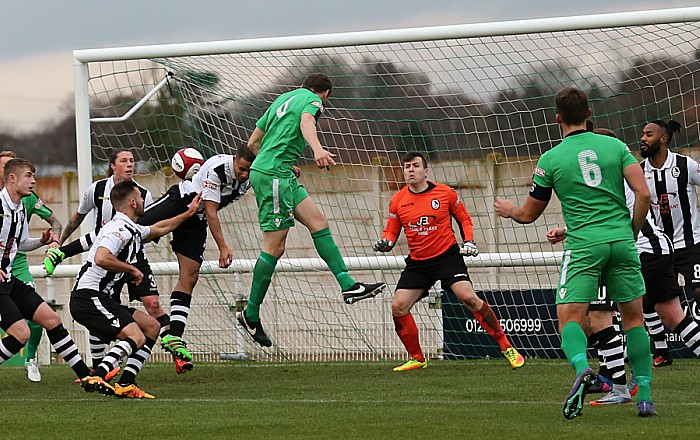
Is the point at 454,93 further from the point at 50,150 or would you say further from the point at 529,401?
the point at 50,150

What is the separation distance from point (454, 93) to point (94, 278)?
17.2 ft

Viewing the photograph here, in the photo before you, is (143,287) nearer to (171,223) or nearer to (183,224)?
(183,224)

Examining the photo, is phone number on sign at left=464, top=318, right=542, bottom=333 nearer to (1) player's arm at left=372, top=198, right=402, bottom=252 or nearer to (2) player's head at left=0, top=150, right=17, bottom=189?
(1) player's arm at left=372, top=198, right=402, bottom=252

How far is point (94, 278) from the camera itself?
845 centimetres

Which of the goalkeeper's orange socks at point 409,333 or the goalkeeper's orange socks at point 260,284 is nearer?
the goalkeeper's orange socks at point 260,284

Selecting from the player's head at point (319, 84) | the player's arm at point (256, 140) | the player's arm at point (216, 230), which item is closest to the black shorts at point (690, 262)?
the player's head at point (319, 84)

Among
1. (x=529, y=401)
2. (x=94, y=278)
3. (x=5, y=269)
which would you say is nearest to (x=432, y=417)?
(x=529, y=401)

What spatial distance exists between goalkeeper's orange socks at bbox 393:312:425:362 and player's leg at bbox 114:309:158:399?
8.55 ft

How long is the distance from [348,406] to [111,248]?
2286mm

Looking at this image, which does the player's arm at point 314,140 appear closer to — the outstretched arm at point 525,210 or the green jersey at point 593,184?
the outstretched arm at point 525,210

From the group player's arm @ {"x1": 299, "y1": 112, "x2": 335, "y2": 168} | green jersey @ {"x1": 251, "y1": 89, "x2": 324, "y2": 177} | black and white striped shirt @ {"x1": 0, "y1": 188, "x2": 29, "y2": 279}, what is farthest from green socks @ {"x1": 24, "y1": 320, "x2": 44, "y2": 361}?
player's arm @ {"x1": 299, "y1": 112, "x2": 335, "y2": 168}

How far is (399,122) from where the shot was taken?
12.5 metres

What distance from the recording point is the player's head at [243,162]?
9.48m

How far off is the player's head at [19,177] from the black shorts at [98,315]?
112cm
